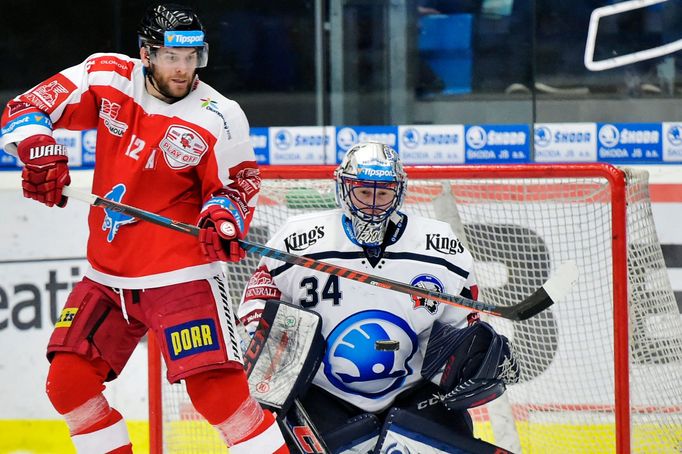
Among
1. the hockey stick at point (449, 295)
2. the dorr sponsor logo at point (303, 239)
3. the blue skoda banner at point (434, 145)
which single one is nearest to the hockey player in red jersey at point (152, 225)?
the hockey stick at point (449, 295)

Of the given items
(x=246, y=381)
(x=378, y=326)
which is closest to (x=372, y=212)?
(x=378, y=326)

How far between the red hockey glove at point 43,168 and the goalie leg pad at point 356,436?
82 cm

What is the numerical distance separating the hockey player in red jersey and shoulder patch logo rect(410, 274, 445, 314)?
0.45 meters

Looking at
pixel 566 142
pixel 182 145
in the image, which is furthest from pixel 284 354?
pixel 566 142

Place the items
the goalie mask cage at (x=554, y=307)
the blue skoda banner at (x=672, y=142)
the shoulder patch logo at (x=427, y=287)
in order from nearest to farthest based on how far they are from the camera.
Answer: the shoulder patch logo at (x=427, y=287)
the goalie mask cage at (x=554, y=307)
the blue skoda banner at (x=672, y=142)

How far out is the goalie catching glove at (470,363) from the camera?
288 cm

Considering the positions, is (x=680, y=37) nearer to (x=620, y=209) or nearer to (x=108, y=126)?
(x=620, y=209)

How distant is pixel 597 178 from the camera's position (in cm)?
352

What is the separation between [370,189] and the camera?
291 cm

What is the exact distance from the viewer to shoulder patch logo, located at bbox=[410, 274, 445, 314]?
296 centimetres

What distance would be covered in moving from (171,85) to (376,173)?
1.69 ft

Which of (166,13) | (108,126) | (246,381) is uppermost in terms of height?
(166,13)

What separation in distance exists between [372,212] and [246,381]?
492 millimetres

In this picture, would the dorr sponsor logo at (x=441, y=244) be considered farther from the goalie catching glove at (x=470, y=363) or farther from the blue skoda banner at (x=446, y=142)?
the blue skoda banner at (x=446, y=142)
